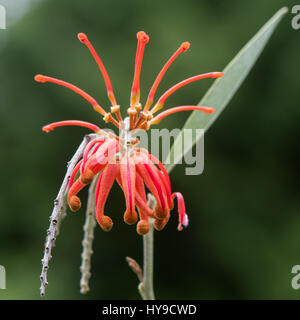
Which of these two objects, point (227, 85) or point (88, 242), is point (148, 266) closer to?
point (88, 242)

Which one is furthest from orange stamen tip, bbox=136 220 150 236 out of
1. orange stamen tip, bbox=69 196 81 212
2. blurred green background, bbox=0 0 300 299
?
blurred green background, bbox=0 0 300 299

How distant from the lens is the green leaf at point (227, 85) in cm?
136

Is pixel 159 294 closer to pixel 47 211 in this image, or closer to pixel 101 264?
pixel 101 264

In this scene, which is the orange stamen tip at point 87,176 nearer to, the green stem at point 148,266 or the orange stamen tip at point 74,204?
the orange stamen tip at point 74,204

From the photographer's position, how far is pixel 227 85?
4.66 ft

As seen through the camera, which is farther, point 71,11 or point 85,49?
point 71,11

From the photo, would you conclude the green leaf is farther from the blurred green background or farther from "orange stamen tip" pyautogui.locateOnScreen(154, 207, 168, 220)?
the blurred green background

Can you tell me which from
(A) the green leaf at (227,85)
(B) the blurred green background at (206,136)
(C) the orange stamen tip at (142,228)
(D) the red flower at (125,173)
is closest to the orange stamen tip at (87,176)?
(D) the red flower at (125,173)

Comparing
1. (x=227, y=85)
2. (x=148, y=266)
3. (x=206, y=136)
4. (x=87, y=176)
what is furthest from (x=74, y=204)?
(x=206, y=136)

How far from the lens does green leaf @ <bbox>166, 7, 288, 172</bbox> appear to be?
1.36 metres

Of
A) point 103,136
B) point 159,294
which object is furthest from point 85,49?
point 103,136

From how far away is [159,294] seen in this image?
527 cm

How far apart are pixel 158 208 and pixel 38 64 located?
462 cm

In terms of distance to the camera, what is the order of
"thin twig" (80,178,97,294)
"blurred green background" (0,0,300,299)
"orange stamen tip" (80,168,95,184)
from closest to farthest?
1. "orange stamen tip" (80,168,95,184)
2. "thin twig" (80,178,97,294)
3. "blurred green background" (0,0,300,299)
